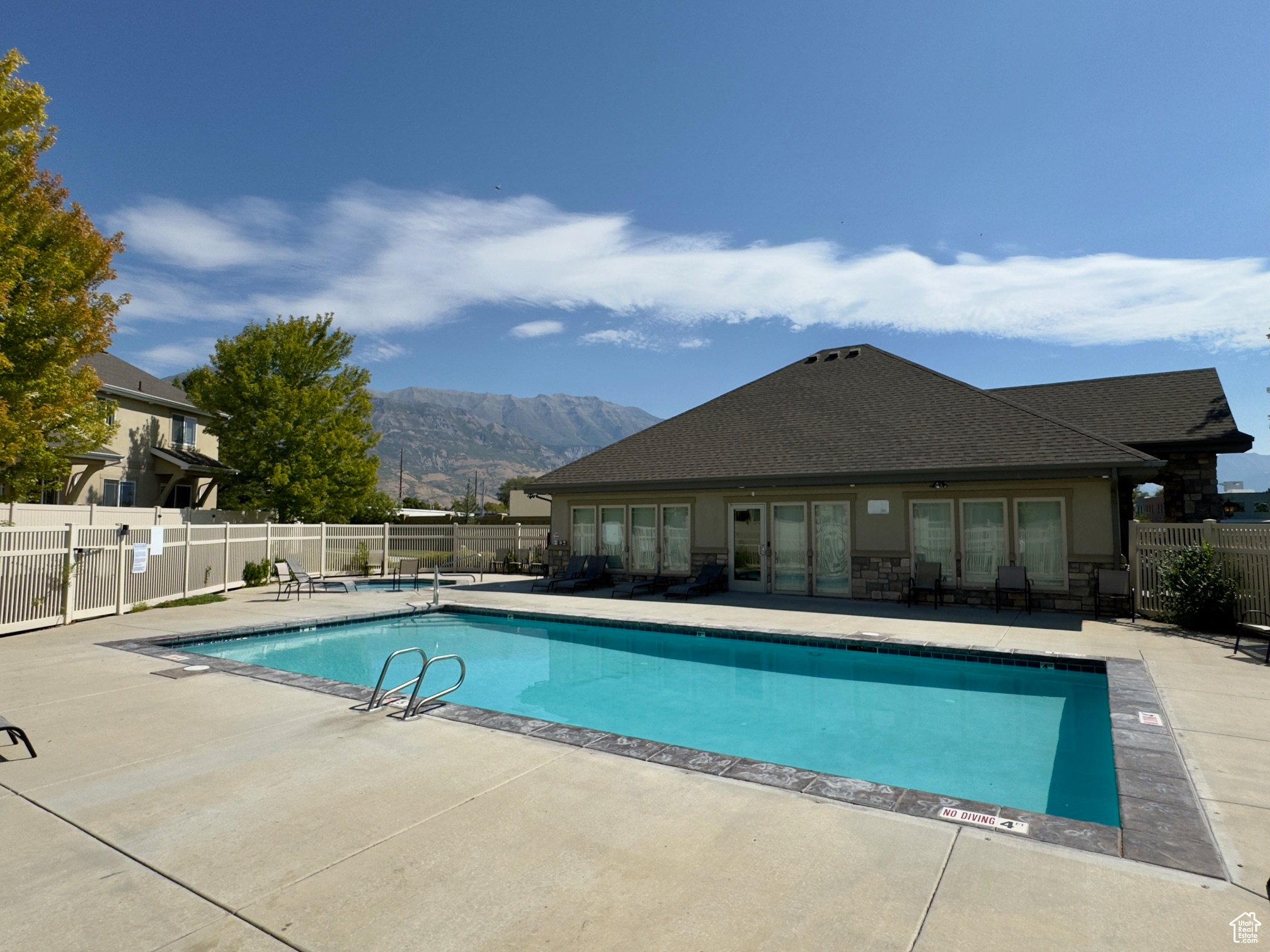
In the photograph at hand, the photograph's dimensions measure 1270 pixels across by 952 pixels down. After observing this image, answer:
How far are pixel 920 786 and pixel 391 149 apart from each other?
15745mm

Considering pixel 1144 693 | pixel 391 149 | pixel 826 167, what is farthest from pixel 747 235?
pixel 1144 693

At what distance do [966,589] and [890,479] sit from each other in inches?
101

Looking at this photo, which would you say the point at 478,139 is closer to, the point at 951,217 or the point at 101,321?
the point at 101,321

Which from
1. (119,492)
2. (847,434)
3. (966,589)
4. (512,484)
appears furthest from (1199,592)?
(512,484)

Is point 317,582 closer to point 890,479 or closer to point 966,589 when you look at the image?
point 890,479

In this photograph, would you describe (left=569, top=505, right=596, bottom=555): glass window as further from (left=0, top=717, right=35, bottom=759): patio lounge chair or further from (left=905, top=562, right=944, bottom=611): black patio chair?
(left=0, top=717, right=35, bottom=759): patio lounge chair

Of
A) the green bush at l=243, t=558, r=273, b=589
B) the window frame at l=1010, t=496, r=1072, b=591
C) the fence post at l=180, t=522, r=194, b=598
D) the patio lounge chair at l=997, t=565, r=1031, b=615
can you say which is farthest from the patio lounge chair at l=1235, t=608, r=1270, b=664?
the green bush at l=243, t=558, r=273, b=589

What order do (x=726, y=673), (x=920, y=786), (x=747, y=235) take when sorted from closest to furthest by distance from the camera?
1. (x=920, y=786)
2. (x=726, y=673)
3. (x=747, y=235)

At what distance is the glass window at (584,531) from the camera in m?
18.6

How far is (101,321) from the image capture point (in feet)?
48.2

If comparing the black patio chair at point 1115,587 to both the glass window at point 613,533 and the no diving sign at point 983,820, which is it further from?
the glass window at point 613,533

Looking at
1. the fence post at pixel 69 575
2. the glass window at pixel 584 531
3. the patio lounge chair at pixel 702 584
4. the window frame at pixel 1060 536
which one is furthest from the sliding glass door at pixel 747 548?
the fence post at pixel 69 575

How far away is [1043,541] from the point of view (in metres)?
13.1

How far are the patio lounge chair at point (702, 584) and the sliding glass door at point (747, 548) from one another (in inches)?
17.0
